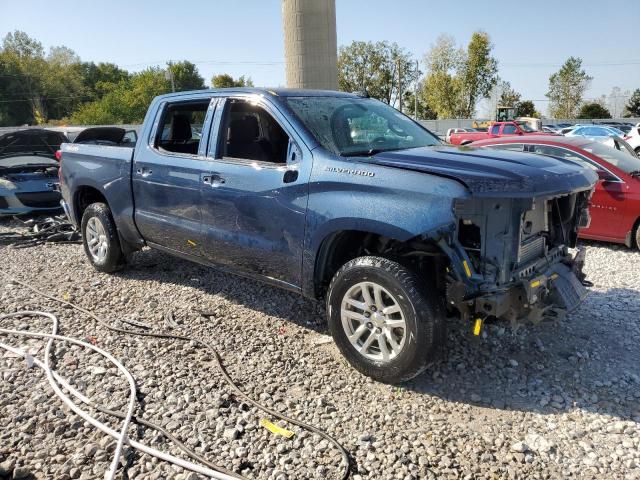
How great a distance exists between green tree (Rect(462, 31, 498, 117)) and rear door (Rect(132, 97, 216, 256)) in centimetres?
5254

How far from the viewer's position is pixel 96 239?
19.3ft

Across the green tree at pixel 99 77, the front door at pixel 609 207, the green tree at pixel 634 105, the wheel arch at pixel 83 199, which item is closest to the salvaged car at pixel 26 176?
the wheel arch at pixel 83 199

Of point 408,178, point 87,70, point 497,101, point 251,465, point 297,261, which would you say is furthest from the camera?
point 87,70

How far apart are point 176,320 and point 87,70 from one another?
93.8 metres

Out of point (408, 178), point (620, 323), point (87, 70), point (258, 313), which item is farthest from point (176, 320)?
point (87, 70)

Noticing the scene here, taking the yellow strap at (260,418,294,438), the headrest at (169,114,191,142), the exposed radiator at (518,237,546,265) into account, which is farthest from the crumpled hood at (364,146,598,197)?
the headrest at (169,114,191,142)

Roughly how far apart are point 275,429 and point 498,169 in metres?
Result: 2.03

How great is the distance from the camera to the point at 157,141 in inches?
196

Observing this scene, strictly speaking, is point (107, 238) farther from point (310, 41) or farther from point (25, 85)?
point (25, 85)

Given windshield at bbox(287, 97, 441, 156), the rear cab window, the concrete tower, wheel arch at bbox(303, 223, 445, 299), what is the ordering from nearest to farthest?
wheel arch at bbox(303, 223, 445, 299), windshield at bbox(287, 97, 441, 156), the rear cab window, the concrete tower

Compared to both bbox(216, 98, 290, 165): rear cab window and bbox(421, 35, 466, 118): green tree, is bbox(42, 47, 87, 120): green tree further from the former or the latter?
bbox(216, 98, 290, 165): rear cab window

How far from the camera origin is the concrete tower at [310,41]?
13953 millimetres

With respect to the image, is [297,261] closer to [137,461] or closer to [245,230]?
[245,230]

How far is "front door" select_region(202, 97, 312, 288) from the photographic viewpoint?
146 inches
